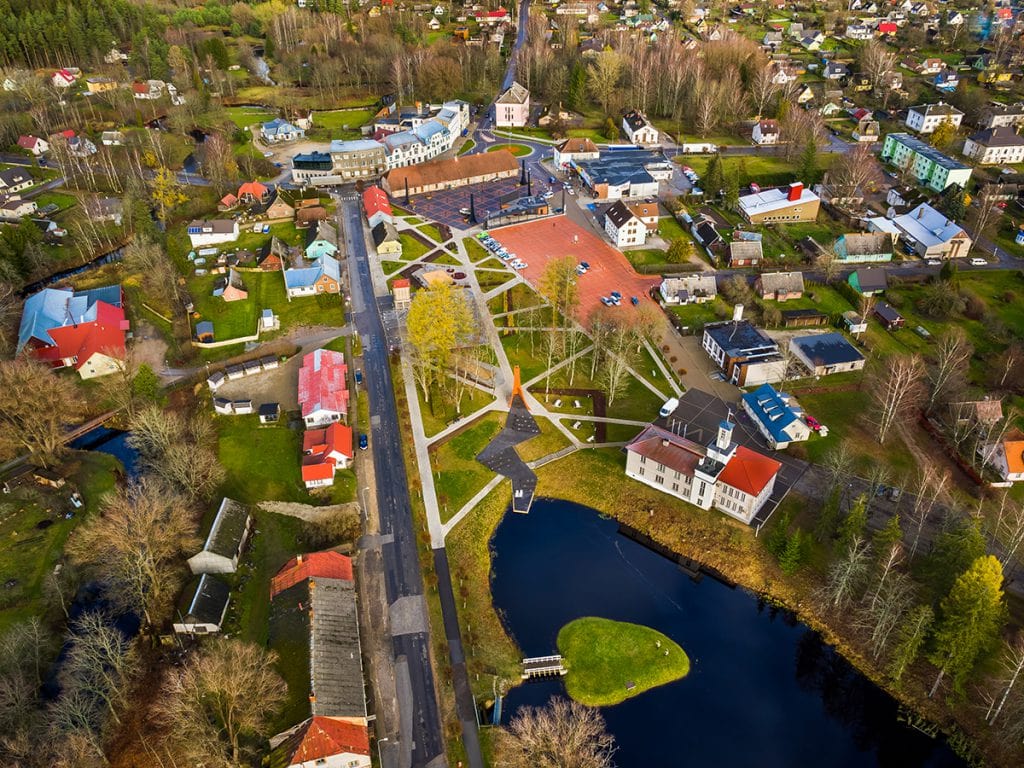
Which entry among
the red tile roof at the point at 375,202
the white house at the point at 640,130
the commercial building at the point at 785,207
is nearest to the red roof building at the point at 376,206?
the red tile roof at the point at 375,202

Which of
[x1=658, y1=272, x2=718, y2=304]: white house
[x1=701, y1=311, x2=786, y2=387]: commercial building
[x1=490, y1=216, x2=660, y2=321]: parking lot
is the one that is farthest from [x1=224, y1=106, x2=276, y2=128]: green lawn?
[x1=701, y1=311, x2=786, y2=387]: commercial building

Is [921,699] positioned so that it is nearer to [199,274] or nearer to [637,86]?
[199,274]

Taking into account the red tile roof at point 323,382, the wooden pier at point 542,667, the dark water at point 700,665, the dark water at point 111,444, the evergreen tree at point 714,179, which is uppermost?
the evergreen tree at point 714,179

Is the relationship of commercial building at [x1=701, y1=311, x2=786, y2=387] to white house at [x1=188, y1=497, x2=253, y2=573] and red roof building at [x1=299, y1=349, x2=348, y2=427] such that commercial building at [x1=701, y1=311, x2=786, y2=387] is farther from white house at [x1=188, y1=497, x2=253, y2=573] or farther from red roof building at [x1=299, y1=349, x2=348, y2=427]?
white house at [x1=188, y1=497, x2=253, y2=573]

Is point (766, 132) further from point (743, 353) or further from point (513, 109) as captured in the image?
point (743, 353)

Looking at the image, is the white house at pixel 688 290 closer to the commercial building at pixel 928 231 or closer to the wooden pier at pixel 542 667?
the commercial building at pixel 928 231
